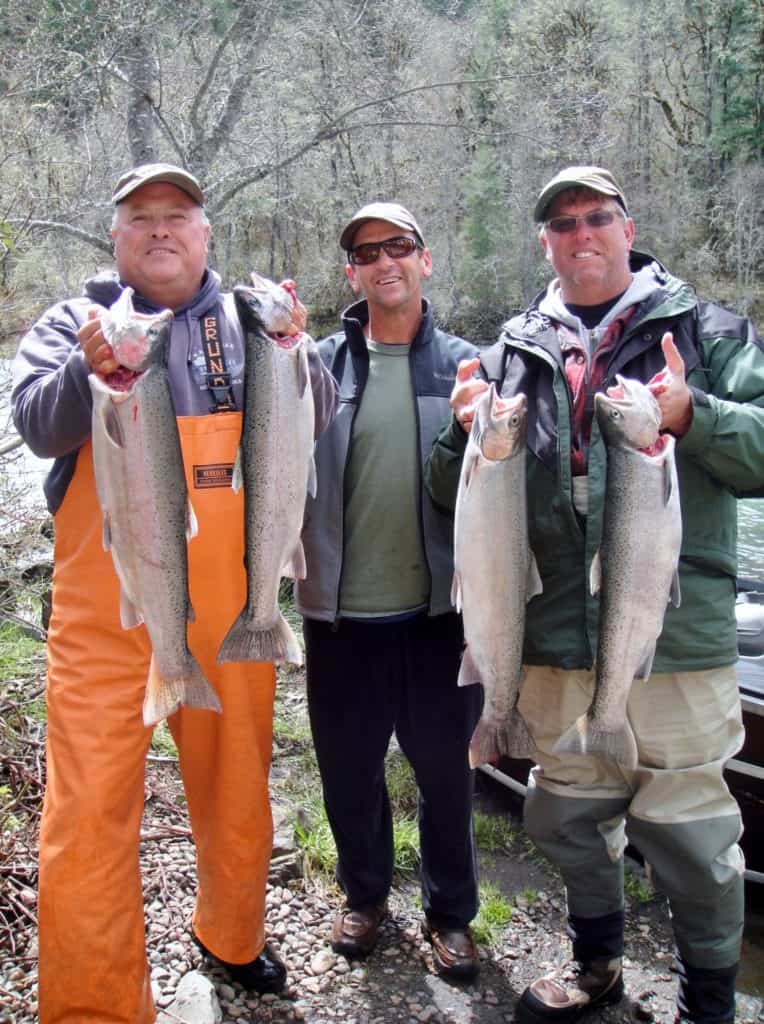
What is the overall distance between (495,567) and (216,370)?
3.59ft

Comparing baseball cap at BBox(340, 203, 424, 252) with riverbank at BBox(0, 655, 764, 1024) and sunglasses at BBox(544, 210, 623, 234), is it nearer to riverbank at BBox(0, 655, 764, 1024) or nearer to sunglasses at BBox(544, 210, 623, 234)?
sunglasses at BBox(544, 210, 623, 234)

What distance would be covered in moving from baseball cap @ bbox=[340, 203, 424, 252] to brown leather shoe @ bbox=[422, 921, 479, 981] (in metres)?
2.62

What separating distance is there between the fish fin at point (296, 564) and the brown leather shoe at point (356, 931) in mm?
1570

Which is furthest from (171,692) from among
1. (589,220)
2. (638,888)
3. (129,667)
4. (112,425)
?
(638,888)

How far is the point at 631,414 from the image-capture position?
7.84 feet

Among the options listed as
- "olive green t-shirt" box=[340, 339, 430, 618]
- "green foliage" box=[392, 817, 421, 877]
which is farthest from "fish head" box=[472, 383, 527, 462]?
"green foliage" box=[392, 817, 421, 877]

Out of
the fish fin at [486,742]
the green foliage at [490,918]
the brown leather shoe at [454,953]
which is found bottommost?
the green foliage at [490,918]

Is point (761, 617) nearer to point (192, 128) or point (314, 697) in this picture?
point (314, 697)

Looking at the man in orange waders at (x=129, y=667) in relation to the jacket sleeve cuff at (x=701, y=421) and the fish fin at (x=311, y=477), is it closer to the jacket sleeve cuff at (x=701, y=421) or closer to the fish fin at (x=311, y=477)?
the fish fin at (x=311, y=477)

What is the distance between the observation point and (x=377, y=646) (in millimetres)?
3158

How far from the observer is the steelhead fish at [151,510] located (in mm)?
2279

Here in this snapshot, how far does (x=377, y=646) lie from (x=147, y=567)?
1.02m

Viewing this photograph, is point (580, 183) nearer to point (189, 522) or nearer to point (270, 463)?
point (270, 463)

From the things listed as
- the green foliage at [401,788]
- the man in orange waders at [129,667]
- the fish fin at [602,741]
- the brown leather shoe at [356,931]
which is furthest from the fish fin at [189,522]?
the green foliage at [401,788]
